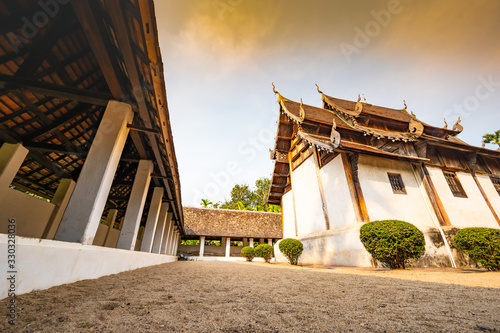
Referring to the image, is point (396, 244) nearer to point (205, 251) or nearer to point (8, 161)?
point (8, 161)

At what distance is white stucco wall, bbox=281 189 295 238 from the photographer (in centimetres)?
1160

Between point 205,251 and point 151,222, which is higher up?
point 151,222

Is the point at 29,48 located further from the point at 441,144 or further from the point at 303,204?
the point at 441,144

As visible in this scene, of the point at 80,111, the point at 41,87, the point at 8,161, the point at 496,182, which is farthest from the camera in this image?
the point at 496,182

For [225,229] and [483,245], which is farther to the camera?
[225,229]

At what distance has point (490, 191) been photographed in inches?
353

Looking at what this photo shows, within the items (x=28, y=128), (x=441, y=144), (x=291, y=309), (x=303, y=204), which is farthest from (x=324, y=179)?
(x=28, y=128)

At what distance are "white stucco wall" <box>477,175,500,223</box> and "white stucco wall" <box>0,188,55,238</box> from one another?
17701 millimetres

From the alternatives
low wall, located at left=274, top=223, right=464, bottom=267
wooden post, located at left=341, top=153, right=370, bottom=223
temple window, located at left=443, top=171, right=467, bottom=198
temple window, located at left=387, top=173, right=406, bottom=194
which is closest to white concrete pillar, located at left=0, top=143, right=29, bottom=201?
low wall, located at left=274, top=223, right=464, bottom=267

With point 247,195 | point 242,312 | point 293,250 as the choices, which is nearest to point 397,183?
point 293,250

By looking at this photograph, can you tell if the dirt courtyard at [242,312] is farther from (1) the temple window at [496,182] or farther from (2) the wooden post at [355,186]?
(1) the temple window at [496,182]

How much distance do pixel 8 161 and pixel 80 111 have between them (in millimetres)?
2469

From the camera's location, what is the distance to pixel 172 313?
4.62ft

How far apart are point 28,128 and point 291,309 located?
691 cm
